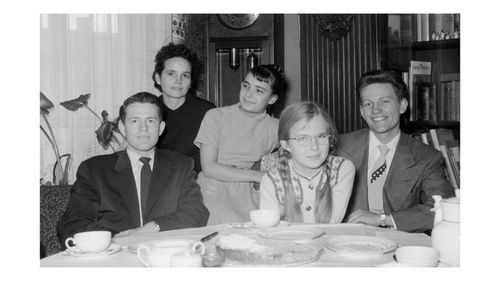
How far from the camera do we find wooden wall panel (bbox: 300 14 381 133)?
340 cm

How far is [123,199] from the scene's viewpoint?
2.17 meters

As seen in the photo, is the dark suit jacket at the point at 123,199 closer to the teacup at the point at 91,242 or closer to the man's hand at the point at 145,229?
the man's hand at the point at 145,229

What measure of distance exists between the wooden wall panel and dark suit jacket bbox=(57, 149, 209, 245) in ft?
4.89

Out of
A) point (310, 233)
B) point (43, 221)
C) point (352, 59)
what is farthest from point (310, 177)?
point (352, 59)

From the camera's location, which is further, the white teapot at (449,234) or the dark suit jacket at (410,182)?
the dark suit jacket at (410,182)

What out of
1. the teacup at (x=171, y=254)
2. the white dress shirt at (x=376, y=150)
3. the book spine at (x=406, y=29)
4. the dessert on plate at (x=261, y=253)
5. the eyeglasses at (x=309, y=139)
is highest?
the book spine at (x=406, y=29)

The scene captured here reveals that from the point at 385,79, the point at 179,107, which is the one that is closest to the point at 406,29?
the point at 385,79

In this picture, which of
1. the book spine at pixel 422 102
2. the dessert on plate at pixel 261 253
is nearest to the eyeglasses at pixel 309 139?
the dessert on plate at pixel 261 253

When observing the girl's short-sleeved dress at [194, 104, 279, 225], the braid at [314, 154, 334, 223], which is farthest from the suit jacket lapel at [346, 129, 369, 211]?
the girl's short-sleeved dress at [194, 104, 279, 225]

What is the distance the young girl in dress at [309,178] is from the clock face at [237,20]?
179 cm

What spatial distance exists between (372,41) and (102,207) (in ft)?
6.78

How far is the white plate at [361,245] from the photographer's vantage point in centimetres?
138
